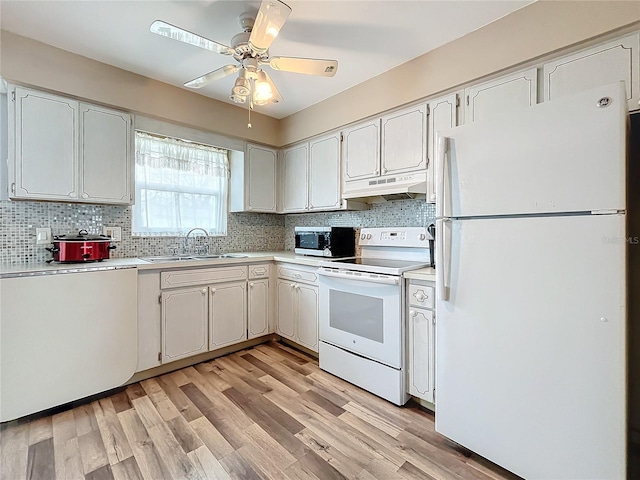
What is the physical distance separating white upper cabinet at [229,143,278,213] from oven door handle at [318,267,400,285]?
1.38 meters

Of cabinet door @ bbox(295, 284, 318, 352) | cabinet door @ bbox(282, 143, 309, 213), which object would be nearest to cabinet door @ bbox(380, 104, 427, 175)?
cabinet door @ bbox(282, 143, 309, 213)

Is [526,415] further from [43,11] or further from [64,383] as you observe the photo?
[43,11]

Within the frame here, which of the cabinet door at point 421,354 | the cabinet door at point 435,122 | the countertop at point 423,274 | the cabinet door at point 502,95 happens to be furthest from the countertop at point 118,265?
the cabinet door at point 502,95

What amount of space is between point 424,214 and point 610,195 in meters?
1.48

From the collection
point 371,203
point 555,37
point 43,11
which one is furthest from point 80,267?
point 555,37

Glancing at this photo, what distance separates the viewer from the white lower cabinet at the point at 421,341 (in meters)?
1.92

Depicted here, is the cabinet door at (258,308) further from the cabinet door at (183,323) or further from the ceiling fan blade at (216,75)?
the ceiling fan blade at (216,75)

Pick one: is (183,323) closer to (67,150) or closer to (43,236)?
(43,236)

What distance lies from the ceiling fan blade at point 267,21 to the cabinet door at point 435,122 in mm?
1298

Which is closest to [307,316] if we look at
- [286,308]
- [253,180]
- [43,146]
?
[286,308]

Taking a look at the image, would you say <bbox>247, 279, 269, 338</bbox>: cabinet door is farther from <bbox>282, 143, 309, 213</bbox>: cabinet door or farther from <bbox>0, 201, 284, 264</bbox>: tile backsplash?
<bbox>282, 143, 309, 213</bbox>: cabinet door

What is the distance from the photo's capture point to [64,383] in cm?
195

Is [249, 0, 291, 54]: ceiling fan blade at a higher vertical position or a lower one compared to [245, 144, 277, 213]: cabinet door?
higher

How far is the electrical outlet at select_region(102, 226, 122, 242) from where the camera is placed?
Answer: 2.64 m
